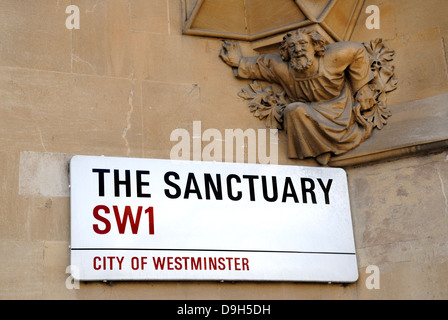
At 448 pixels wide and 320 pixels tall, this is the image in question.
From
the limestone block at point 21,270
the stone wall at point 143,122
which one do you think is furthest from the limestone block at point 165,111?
the limestone block at point 21,270

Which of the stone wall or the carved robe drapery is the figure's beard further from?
the stone wall

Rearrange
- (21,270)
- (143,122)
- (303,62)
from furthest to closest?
(303,62), (143,122), (21,270)

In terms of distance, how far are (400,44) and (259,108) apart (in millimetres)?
1220

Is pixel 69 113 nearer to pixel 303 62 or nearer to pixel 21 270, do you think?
pixel 21 270

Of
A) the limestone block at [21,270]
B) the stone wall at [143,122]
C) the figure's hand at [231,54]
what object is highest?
the figure's hand at [231,54]

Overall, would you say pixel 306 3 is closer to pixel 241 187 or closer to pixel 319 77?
pixel 319 77

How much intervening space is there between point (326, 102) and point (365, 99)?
0.98 ft

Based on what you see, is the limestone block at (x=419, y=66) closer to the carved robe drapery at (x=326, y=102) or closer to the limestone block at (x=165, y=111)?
the carved robe drapery at (x=326, y=102)

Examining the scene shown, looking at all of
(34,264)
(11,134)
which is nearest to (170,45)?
(11,134)

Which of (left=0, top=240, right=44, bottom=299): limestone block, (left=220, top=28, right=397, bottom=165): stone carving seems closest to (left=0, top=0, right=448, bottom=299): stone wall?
(left=0, top=240, right=44, bottom=299): limestone block

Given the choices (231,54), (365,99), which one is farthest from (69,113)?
(365,99)

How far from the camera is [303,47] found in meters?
7.92

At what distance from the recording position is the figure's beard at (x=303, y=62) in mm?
7910

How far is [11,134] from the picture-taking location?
292 inches
